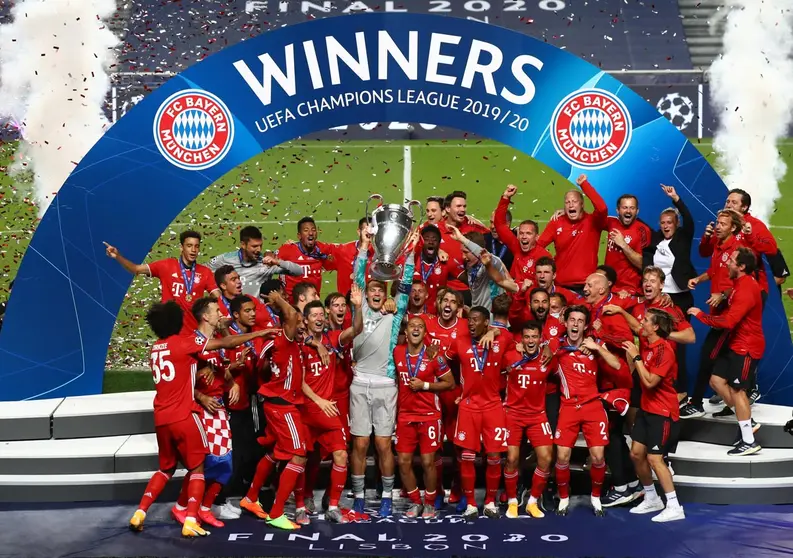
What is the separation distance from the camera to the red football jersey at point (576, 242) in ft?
33.9

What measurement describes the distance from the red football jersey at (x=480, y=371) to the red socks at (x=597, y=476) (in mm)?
870

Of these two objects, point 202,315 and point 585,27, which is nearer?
point 202,315

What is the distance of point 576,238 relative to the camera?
10.3 metres

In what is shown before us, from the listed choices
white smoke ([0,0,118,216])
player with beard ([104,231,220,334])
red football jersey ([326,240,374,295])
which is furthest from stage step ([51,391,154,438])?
white smoke ([0,0,118,216])

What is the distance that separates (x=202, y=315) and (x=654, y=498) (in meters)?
3.65

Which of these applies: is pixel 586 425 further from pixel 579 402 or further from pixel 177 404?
pixel 177 404

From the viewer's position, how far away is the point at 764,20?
2253 centimetres

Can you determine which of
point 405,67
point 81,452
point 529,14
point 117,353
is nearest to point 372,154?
point 529,14

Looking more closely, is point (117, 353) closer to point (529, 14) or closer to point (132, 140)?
point (132, 140)

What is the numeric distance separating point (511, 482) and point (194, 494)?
2354 mm

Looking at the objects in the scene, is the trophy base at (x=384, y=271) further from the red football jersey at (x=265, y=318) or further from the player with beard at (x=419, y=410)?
the red football jersey at (x=265, y=318)

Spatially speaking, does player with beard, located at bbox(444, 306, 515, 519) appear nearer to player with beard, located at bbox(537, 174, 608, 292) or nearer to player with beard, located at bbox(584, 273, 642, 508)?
player with beard, located at bbox(584, 273, 642, 508)

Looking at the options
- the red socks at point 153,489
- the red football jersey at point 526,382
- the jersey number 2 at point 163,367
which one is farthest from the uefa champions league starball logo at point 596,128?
the red socks at point 153,489

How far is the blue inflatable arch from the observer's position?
10.3 meters
